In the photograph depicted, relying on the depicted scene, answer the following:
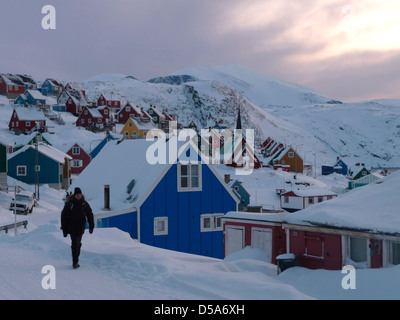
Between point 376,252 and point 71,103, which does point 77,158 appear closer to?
point 71,103

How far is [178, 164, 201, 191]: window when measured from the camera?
2266 centimetres

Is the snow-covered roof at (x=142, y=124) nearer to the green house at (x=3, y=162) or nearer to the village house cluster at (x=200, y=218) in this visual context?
the green house at (x=3, y=162)

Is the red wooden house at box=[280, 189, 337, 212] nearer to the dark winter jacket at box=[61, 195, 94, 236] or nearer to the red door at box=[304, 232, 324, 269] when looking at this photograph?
the red door at box=[304, 232, 324, 269]

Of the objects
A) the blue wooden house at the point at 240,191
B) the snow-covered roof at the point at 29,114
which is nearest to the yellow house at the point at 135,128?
the snow-covered roof at the point at 29,114

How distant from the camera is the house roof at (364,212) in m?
13.2

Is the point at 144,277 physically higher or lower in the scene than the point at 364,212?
lower

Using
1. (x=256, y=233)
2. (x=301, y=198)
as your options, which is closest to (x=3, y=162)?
(x=301, y=198)

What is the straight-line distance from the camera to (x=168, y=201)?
22219 mm

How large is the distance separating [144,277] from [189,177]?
13.1 meters

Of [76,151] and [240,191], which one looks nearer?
[240,191]

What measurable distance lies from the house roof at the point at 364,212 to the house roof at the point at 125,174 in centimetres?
809

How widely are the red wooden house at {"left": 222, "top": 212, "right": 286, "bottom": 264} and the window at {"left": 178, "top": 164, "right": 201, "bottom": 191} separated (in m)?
4.01

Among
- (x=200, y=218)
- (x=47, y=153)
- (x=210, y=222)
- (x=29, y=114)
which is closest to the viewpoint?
(x=200, y=218)
